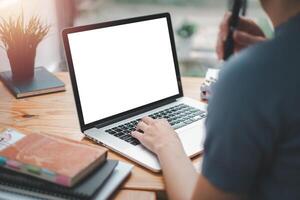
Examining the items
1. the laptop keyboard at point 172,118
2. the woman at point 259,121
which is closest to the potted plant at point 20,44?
the laptop keyboard at point 172,118

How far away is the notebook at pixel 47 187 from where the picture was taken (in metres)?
0.81

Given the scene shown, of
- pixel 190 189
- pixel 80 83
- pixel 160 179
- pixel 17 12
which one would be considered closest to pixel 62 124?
pixel 80 83

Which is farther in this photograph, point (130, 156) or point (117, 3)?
point (117, 3)

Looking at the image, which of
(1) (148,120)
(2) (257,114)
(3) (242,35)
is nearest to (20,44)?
(1) (148,120)

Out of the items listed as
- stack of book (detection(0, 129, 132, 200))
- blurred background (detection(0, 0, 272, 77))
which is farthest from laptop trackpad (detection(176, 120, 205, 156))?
blurred background (detection(0, 0, 272, 77))

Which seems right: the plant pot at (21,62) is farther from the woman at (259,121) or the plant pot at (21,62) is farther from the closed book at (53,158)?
the woman at (259,121)

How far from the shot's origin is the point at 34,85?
142 centimetres

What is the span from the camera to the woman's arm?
679 millimetres

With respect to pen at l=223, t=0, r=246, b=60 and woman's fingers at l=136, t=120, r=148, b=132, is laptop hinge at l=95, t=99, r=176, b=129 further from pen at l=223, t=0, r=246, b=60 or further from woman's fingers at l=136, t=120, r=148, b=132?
pen at l=223, t=0, r=246, b=60

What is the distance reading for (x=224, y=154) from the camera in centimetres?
62

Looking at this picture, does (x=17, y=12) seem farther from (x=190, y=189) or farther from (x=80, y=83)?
Result: (x=190, y=189)

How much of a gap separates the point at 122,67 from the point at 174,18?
2.99 ft

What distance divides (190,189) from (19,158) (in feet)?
1.19

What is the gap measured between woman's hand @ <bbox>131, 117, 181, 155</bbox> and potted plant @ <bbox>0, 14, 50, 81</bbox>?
54 centimetres
